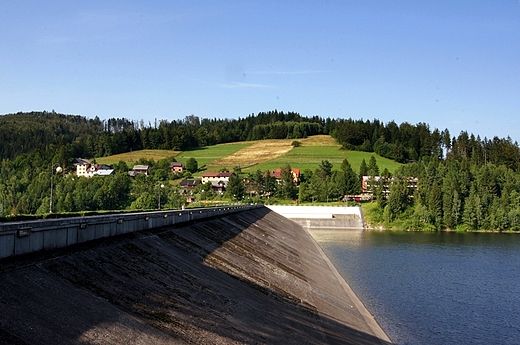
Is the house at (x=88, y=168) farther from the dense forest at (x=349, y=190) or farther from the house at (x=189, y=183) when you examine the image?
the house at (x=189, y=183)

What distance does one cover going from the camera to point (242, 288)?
2756 cm

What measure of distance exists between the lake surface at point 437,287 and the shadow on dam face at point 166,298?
11.0 feet

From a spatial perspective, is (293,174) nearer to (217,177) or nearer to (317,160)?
(317,160)

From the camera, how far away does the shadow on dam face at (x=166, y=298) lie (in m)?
14.6

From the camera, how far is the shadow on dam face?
1460 centimetres

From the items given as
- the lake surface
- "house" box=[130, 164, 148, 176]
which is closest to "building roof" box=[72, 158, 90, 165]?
"house" box=[130, 164, 148, 176]

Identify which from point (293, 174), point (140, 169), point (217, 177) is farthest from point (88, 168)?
point (293, 174)

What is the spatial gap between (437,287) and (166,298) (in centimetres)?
3245

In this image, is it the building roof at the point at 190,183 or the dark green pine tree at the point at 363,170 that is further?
the dark green pine tree at the point at 363,170

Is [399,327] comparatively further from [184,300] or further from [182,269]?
[184,300]

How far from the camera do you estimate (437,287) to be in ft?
154

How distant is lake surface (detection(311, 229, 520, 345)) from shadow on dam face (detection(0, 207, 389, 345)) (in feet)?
11.0

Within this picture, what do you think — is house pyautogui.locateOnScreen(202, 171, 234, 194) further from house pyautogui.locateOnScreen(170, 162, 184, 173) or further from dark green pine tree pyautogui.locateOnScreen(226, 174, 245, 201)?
house pyautogui.locateOnScreen(170, 162, 184, 173)

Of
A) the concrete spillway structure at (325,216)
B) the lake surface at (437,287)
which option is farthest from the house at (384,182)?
the lake surface at (437,287)
